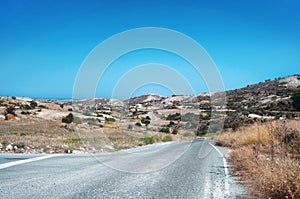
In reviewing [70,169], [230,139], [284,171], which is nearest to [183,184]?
[284,171]

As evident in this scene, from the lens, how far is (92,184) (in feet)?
22.5

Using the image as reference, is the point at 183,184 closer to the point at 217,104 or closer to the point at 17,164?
the point at 17,164

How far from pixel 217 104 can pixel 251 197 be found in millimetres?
57475


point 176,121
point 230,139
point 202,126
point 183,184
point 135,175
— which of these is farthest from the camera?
point 176,121

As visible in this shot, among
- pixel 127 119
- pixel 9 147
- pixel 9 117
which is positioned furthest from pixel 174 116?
pixel 9 147

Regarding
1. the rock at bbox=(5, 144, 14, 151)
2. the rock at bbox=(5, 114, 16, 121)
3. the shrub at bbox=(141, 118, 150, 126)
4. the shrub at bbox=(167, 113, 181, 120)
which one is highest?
the shrub at bbox=(167, 113, 181, 120)

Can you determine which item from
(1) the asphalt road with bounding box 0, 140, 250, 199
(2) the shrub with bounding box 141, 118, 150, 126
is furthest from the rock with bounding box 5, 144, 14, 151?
(2) the shrub with bounding box 141, 118, 150, 126

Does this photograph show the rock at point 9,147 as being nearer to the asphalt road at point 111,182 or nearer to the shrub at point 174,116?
the asphalt road at point 111,182

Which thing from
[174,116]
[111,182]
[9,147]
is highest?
[174,116]

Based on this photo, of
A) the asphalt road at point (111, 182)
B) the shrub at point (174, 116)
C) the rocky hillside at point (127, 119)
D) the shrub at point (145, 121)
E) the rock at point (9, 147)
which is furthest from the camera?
the shrub at point (174, 116)

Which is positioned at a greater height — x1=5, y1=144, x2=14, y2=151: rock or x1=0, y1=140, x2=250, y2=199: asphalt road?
x1=5, y1=144, x2=14, y2=151: rock

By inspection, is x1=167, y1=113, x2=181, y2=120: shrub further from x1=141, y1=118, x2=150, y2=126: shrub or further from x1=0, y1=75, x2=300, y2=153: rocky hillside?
x1=141, y1=118, x2=150, y2=126: shrub

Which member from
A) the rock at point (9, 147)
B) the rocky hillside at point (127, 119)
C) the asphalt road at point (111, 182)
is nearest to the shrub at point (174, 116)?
the rocky hillside at point (127, 119)

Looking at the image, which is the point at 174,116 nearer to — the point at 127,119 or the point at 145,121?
the point at 145,121
